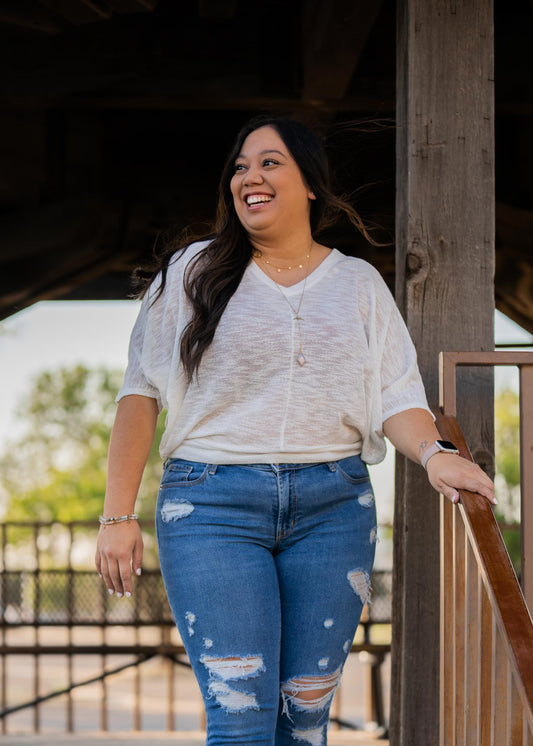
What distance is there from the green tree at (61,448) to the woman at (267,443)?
20.4m

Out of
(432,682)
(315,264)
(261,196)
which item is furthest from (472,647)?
(261,196)

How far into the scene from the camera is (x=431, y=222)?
271 cm

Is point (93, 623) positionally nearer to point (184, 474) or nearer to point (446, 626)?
point (446, 626)

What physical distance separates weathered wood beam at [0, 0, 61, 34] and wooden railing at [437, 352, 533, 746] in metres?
1.91

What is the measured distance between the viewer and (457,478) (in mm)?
2016

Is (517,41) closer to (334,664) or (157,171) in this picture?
(157,171)

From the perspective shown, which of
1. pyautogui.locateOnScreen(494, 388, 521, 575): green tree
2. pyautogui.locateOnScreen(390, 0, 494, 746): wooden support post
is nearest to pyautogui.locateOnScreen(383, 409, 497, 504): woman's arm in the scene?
pyautogui.locateOnScreen(390, 0, 494, 746): wooden support post

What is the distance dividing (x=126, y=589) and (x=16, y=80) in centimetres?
305

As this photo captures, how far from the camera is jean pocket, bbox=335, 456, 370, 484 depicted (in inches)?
80.4

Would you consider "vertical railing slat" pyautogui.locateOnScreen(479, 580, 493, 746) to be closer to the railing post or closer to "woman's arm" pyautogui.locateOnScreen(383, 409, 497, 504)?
"woman's arm" pyautogui.locateOnScreen(383, 409, 497, 504)

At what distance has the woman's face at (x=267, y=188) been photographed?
7.12 feet

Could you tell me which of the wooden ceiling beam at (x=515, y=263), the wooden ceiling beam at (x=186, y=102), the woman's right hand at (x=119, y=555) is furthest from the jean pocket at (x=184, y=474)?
the wooden ceiling beam at (x=515, y=263)

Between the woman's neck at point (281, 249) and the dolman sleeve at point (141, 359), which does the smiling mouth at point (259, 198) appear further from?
the dolman sleeve at point (141, 359)

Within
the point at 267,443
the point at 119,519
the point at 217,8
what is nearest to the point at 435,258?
the point at 267,443
